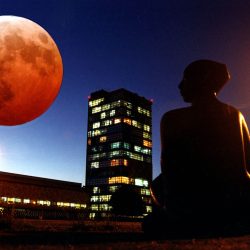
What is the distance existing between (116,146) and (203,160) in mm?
98925

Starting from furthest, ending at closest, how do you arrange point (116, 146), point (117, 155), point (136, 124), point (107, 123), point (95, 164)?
point (136, 124) → point (107, 123) → point (95, 164) → point (116, 146) → point (117, 155)

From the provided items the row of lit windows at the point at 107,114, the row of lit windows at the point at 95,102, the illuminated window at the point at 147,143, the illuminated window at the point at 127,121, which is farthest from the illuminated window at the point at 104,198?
the row of lit windows at the point at 95,102

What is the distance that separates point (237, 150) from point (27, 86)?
15.6 ft

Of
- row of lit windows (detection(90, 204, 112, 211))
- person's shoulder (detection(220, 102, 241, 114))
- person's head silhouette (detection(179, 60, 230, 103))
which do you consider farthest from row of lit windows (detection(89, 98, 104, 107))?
person's shoulder (detection(220, 102, 241, 114))

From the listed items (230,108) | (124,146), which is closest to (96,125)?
(124,146)

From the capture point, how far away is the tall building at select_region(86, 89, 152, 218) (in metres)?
103

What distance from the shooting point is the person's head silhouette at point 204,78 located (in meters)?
6.90

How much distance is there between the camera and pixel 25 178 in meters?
71.6

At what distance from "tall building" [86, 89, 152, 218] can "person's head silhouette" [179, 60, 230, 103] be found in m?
95.4

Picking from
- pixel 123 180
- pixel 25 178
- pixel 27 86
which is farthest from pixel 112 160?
pixel 27 86

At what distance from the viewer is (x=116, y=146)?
105062 millimetres

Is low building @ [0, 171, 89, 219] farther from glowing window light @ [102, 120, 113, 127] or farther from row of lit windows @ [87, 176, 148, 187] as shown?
glowing window light @ [102, 120, 113, 127]

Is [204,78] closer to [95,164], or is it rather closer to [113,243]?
[113,243]

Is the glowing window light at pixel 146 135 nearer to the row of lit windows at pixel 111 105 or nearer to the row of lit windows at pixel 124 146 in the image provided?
the row of lit windows at pixel 124 146
